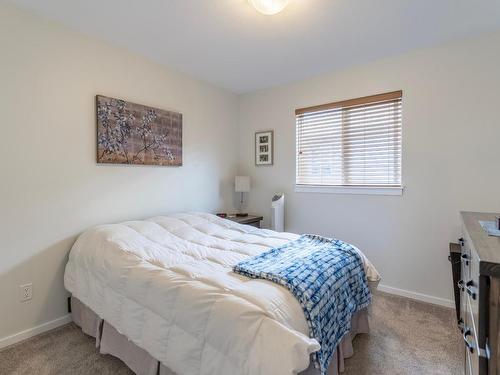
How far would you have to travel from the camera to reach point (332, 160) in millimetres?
3102

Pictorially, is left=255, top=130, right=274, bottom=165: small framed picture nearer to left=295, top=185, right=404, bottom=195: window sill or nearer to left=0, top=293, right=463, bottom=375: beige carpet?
left=295, top=185, right=404, bottom=195: window sill

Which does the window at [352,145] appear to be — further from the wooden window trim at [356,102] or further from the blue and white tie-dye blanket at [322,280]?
the blue and white tie-dye blanket at [322,280]

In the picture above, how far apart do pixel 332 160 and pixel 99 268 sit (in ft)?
8.19

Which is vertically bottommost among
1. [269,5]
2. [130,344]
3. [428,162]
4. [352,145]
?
[130,344]

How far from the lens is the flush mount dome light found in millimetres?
1737

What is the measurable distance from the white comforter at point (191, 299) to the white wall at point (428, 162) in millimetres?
997

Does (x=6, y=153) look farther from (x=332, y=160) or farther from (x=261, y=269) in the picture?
(x=332, y=160)

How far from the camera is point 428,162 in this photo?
8.18ft

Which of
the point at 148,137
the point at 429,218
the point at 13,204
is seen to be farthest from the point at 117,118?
the point at 429,218

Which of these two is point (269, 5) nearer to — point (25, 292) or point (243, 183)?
point (243, 183)

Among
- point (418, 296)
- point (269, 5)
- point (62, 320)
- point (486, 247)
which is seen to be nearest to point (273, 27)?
point (269, 5)

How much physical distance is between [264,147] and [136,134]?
162 centimetres

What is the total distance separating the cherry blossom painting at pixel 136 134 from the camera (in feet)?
7.85

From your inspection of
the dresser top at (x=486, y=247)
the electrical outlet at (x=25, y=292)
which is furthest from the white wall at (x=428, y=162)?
the electrical outlet at (x=25, y=292)
